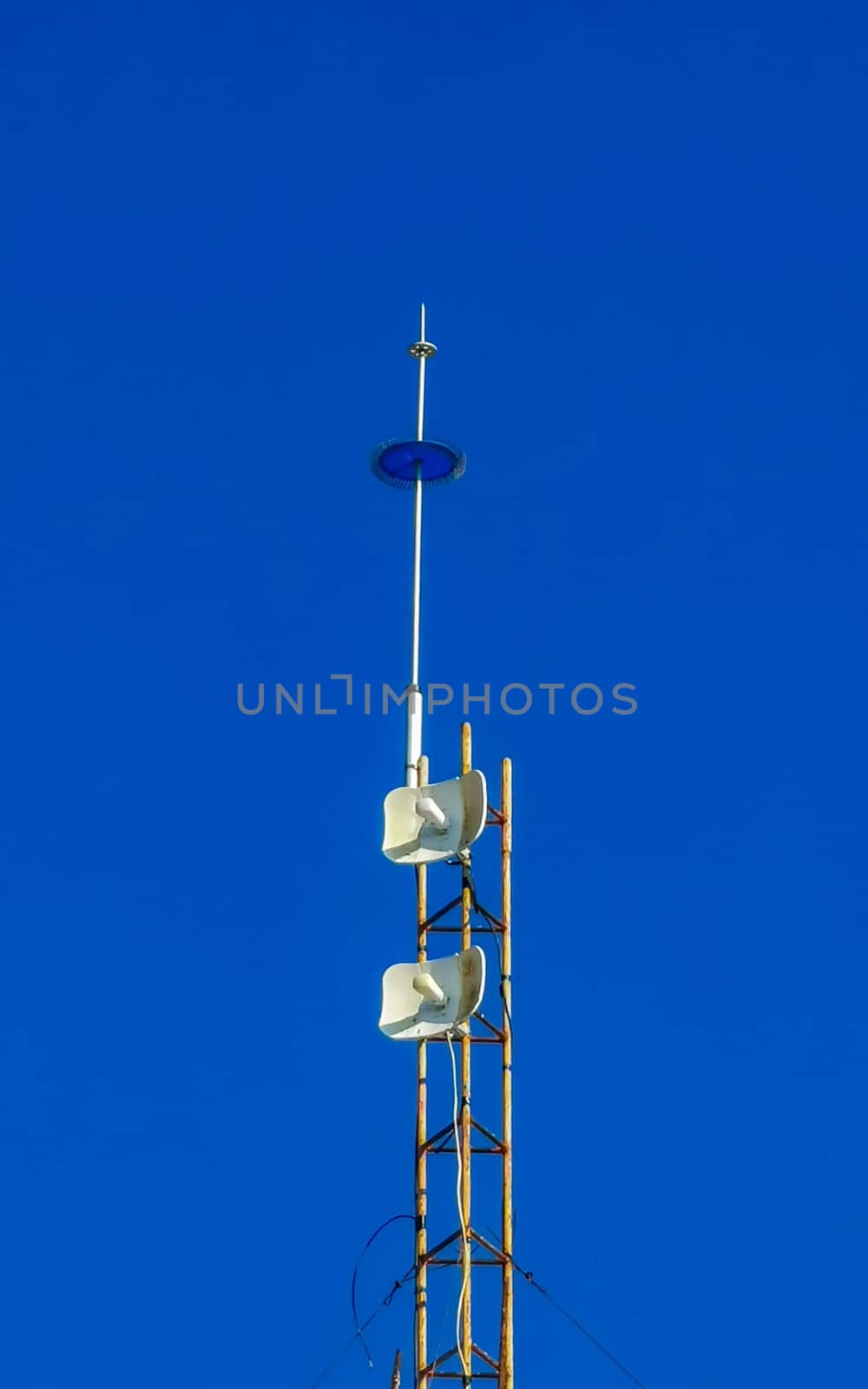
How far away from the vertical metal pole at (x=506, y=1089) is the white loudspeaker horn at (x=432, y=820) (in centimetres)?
115

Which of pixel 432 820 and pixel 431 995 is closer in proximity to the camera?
pixel 431 995

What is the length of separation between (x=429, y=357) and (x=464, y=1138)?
1279 centimetres

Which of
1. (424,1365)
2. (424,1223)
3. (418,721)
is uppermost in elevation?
(418,721)

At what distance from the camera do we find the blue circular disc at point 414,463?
3097 centimetres

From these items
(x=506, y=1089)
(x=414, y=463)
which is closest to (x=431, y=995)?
(x=506, y=1089)

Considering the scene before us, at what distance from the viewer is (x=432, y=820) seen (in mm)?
28547

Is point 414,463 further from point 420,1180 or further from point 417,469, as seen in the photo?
point 420,1180

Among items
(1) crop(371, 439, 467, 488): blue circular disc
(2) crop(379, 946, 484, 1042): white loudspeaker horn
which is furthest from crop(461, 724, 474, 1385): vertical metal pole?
(1) crop(371, 439, 467, 488): blue circular disc

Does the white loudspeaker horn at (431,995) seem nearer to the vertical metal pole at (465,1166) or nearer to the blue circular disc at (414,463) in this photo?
the vertical metal pole at (465,1166)

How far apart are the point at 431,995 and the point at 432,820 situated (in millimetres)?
2448

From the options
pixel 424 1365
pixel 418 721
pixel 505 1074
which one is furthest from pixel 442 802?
pixel 424 1365

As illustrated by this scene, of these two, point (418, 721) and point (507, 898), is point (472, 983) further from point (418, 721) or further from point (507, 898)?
point (418, 721)

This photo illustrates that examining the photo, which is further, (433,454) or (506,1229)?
(433,454)

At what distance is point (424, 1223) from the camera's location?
27.1m
